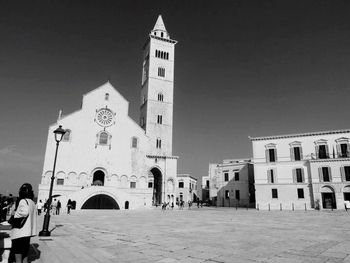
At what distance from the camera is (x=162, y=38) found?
55.9 metres

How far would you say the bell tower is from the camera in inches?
1971

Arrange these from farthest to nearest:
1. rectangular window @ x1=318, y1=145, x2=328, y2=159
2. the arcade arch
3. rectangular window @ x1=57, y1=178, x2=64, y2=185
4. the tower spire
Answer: the tower spire → the arcade arch → rectangular window @ x1=318, y1=145, x2=328, y2=159 → rectangular window @ x1=57, y1=178, x2=64, y2=185

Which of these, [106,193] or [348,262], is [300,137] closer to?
[106,193]

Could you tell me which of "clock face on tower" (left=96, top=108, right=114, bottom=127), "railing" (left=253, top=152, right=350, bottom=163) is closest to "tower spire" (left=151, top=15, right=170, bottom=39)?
"clock face on tower" (left=96, top=108, right=114, bottom=127)

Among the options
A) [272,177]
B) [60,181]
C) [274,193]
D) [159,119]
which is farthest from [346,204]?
[60,181]

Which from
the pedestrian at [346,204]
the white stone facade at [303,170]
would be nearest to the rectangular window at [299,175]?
the white stone facade at [303,170]

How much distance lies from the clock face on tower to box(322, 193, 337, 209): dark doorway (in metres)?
34.1

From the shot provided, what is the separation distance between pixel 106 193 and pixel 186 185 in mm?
43427

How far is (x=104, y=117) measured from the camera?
4231 cm

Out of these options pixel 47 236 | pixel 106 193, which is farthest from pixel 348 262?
pixel 106 193

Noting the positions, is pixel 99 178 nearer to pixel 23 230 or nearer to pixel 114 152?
pixel 114 152

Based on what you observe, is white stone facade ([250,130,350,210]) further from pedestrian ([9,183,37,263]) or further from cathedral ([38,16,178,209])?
pedestrian ([9,183,37,263])

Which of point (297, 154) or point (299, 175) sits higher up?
point (297, 154)

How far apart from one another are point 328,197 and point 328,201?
0.56 metres
